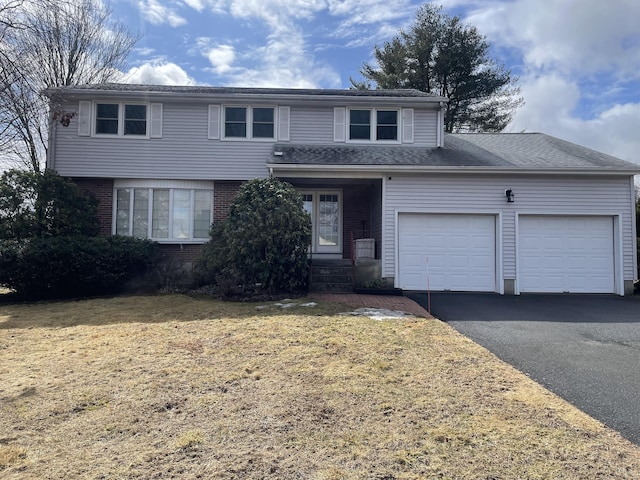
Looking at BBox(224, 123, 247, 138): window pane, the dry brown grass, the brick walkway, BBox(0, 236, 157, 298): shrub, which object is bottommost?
the dry brown grass

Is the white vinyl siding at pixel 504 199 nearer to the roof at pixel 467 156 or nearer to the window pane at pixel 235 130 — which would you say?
the roof at pixel 467 156

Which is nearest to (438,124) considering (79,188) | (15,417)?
(79,188)

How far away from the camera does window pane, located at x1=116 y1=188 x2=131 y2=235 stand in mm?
11844

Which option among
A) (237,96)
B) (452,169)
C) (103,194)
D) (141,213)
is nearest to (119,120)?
(103,194)

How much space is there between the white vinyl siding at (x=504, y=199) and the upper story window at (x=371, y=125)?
237 cm

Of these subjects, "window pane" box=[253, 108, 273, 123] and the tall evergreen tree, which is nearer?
"window pane" box=[253, 108, 273, 123]

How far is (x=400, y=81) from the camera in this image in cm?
2308

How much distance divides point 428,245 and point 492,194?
2.26 metres

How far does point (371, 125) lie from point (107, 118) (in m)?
8.29

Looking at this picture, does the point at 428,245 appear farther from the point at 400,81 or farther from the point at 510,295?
the point at 400,81

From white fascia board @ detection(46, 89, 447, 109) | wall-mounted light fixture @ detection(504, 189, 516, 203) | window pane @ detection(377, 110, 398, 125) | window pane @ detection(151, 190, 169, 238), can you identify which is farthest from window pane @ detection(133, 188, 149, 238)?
wall-mounted light fixture @ detection(504, 189, 516, 203)

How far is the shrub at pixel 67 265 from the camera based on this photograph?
29.3ft

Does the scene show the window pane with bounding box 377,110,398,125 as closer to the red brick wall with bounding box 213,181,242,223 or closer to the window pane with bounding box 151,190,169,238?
the red brick wall with bounding box 213,181,242,223

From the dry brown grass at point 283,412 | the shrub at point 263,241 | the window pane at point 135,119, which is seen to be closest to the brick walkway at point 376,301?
the shrub at point 263,241
